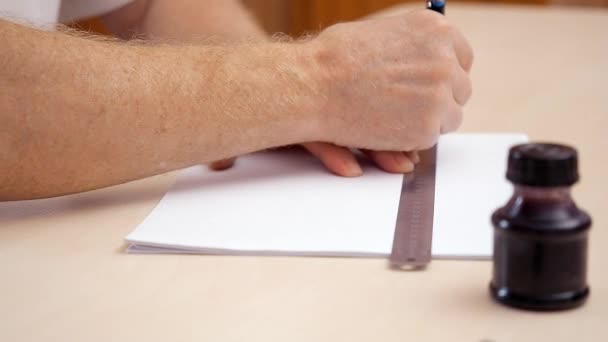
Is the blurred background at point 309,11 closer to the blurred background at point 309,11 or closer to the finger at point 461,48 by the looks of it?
the blurred background at point 309,11

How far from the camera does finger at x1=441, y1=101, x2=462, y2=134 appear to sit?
1.16m

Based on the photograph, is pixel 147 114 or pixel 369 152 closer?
pixel 147 114

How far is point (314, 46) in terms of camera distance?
1138 mm

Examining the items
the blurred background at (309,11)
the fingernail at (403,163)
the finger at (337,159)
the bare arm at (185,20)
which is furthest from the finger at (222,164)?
the blurred background at (309,11)

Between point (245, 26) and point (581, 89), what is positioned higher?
point (245, 26)

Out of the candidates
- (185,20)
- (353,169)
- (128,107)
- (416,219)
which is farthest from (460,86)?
(185,20)

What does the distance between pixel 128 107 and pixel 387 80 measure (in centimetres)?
31

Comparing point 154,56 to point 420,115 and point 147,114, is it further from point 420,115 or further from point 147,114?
point 420,115

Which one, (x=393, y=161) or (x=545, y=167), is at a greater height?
(x=545, y=167)

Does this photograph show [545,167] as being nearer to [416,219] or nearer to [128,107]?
[416,219]

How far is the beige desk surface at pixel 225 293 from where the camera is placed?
0.72 m

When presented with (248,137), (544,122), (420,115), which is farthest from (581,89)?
(248,137)

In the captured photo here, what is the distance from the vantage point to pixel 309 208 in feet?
3.29

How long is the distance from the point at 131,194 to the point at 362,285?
0.39 metres
